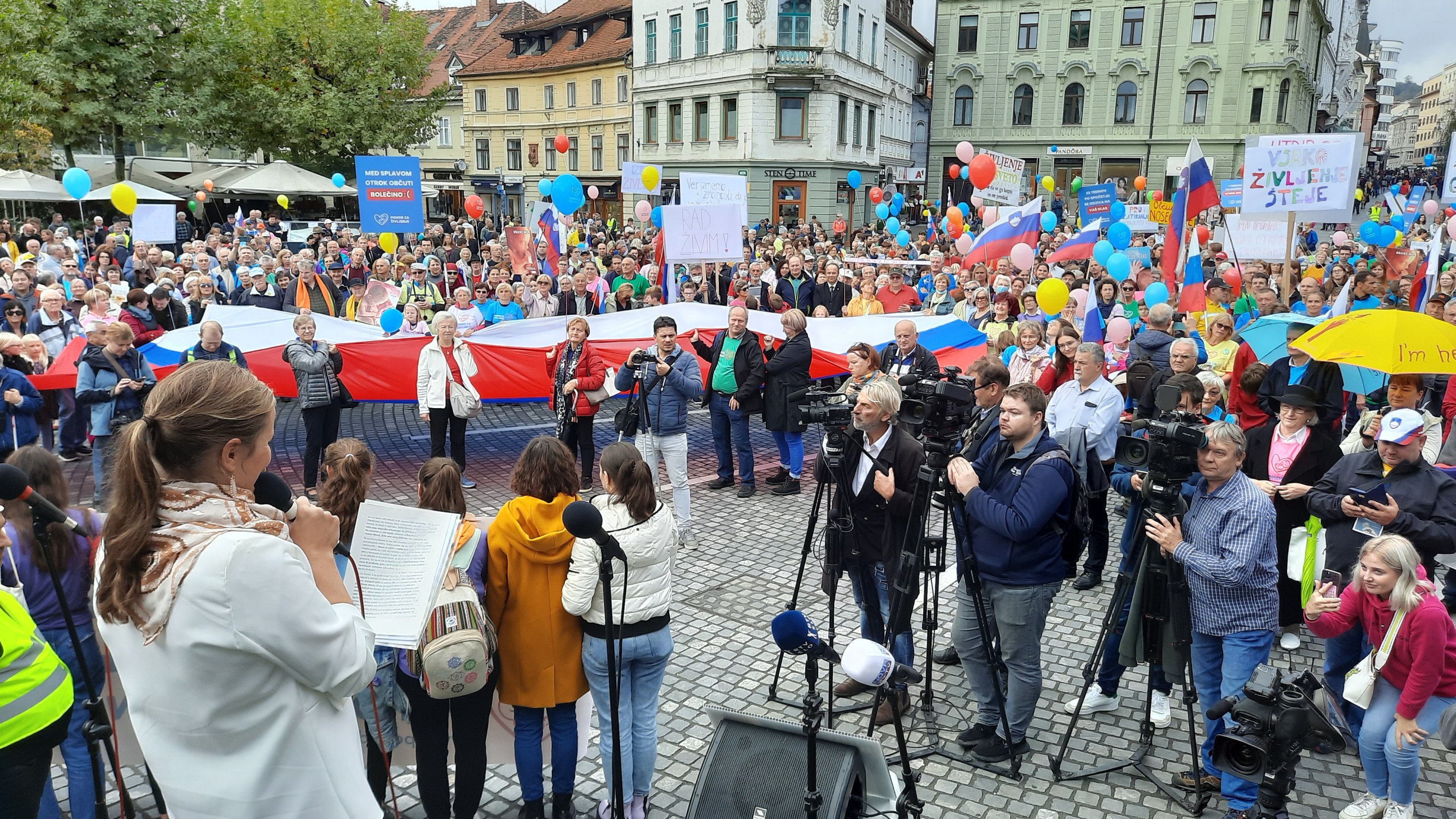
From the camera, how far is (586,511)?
9.36 feet

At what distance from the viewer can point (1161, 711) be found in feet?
16.2

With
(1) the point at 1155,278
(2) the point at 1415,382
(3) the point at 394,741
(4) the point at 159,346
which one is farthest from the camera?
(1) the point at 1155,278

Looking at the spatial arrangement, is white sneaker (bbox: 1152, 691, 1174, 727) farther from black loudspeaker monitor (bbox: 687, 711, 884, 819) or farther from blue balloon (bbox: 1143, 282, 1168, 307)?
blue balloon (bbox: 1143, 282, 1168, 307)

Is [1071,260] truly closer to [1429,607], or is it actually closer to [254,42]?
[1429,607]

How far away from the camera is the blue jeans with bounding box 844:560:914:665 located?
4.86 m

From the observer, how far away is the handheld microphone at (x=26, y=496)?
107 inches

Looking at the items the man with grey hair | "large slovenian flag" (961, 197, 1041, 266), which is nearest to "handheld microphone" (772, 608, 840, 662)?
the man with grey hair

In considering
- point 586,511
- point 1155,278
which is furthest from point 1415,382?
point 1155,278

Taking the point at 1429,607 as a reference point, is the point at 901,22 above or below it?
above

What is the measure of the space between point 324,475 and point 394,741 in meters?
1.10

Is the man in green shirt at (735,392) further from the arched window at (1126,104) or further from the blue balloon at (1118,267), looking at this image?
the arched window at (1126,104)

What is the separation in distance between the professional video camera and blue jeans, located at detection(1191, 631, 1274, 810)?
0.69m

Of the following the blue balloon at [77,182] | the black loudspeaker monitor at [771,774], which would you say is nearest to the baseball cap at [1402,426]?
the black loudspeaker monitor at [771,774]

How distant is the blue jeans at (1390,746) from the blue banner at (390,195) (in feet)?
44.7
